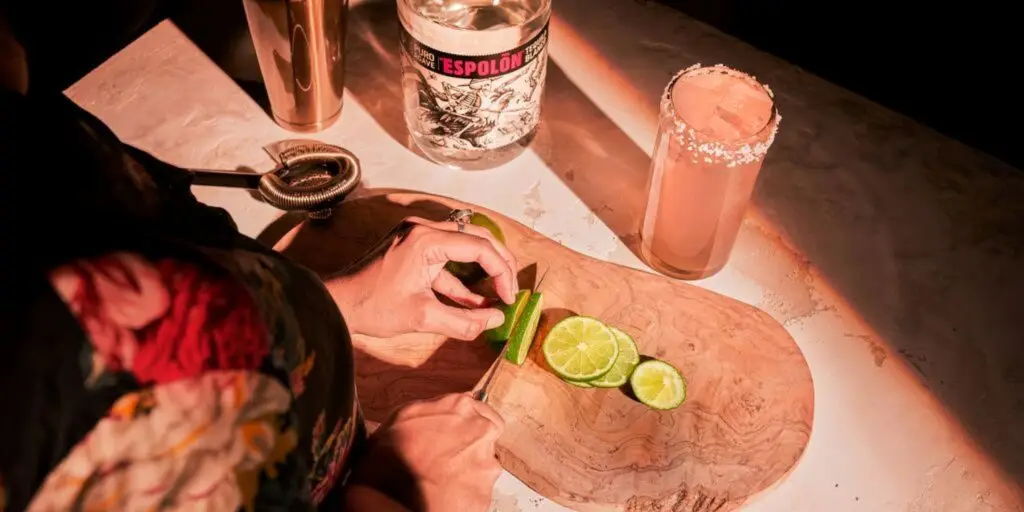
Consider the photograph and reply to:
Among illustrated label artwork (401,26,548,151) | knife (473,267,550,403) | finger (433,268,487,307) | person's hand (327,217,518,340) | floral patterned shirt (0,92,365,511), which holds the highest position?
floral patterned shirt (0,92,365,511)

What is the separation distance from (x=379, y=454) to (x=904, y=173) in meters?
0.79

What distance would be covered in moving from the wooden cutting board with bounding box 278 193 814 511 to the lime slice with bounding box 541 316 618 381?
35mm

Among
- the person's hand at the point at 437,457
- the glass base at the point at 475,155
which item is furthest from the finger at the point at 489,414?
the glass base at the point at 475,155

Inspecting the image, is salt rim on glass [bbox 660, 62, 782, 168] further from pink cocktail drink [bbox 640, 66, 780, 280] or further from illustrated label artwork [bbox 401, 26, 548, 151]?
illustrated label artwork [bbox 401, 26, 548, 151]

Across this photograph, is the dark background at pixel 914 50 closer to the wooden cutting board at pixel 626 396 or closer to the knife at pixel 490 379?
the wooden cutting board at pixel 626 396

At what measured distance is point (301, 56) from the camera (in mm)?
1031

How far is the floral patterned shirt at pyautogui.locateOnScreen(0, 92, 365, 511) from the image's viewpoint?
0.38 meters

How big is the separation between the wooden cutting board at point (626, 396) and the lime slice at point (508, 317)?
35mm

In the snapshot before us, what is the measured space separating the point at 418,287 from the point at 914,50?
923 millimetres

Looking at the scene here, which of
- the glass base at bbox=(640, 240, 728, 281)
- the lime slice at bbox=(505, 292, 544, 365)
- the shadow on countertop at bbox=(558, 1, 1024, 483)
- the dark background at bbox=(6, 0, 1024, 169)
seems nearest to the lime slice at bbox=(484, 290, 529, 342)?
the lime slice at bbox=(505, 292, 544, 365)

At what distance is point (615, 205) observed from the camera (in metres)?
1.09

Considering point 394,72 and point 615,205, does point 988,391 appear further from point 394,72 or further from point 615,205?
point 394,72

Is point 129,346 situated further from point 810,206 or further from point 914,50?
point 914,50

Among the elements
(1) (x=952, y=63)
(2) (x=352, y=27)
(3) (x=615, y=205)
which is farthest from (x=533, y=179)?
(1) (x=952, y=63)
